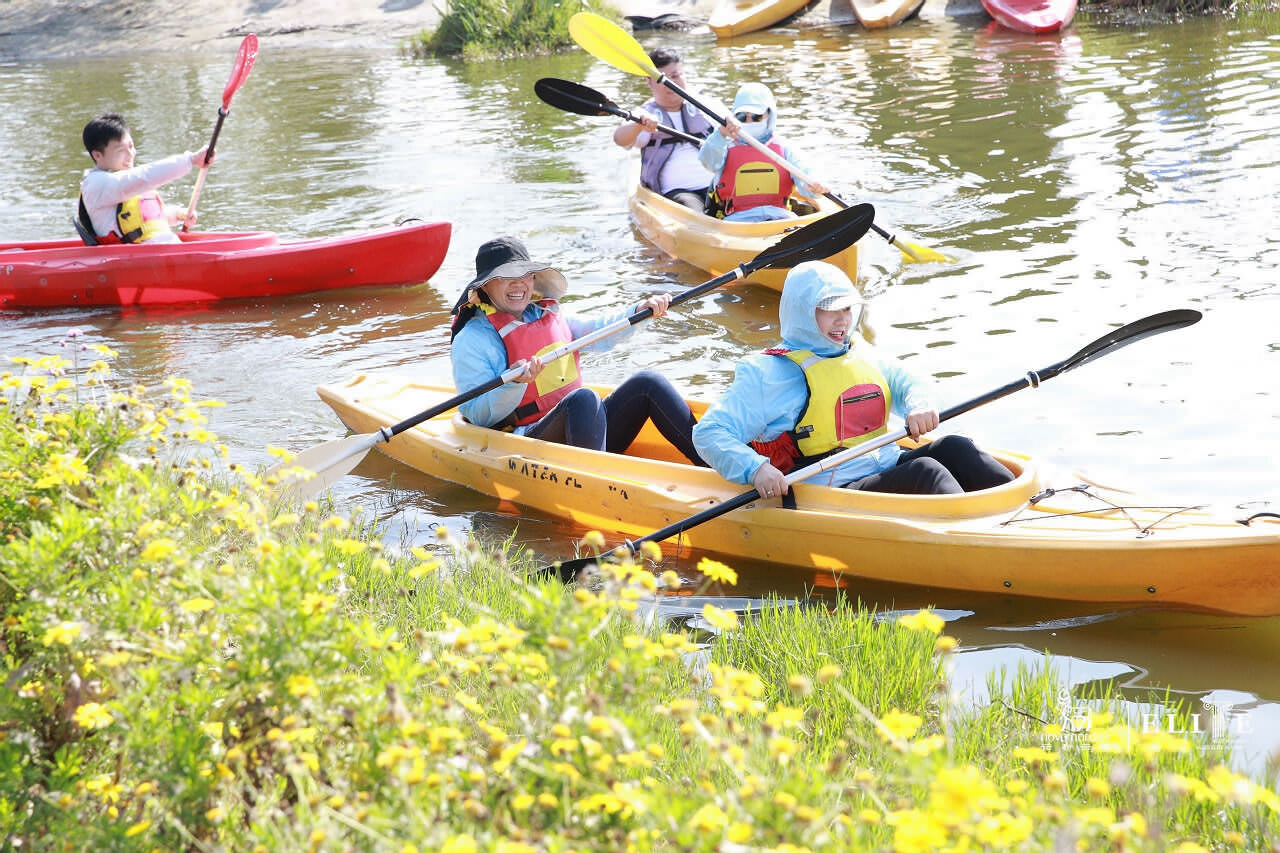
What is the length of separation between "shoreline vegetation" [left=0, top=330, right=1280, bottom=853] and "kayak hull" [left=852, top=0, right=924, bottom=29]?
15.2 metres

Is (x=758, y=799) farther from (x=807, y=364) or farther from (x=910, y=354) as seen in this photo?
(x=910, y=354)

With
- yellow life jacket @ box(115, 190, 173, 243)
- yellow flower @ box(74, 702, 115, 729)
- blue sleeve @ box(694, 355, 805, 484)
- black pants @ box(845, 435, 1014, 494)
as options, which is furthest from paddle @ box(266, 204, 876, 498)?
yellow life jacket @ box(115, 190, 173, 243)

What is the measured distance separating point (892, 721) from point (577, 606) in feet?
1.85

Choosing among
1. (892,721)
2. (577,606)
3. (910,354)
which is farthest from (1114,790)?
(910,354)

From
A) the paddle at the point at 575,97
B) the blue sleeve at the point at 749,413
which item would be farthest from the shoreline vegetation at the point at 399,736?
the paddle at the point at 575,97

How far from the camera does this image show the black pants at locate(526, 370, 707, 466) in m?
4.96

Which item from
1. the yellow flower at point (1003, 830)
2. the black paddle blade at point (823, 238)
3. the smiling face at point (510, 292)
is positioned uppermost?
the yellow flower at point (1003, 830)

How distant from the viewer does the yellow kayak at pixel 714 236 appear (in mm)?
7094

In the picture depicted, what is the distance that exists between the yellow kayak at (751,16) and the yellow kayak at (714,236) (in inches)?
390

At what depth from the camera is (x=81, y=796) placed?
2391 mm

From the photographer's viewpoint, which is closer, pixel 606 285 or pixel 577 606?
pixel 577 606

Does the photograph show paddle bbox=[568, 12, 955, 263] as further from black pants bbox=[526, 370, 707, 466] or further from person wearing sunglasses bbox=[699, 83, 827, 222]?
black pants bbox=[526, 370, 707, 466]

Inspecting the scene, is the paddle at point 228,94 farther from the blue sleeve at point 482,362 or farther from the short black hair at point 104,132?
the blue sleeve at point 482,362

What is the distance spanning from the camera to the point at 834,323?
416 cm
